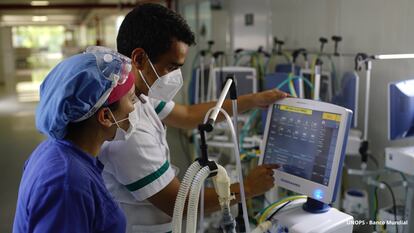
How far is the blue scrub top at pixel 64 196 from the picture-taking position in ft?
2.85

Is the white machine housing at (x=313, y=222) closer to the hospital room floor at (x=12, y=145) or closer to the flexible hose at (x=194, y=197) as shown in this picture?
the flexible hose at (x=194, y=197)

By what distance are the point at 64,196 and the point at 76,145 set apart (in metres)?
0.15

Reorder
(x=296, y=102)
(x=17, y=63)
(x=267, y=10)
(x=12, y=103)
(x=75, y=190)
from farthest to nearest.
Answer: (x=17, y=63) → (x=12, y=103) → (x=267, y=10) → (x=296, y=102) → (x=75, y=190)

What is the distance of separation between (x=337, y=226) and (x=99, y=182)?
0.73 metres

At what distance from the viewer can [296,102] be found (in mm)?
1349

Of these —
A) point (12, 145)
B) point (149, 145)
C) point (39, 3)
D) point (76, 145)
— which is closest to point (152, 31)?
point (149, 145)

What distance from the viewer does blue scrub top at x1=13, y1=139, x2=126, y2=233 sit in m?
0.87

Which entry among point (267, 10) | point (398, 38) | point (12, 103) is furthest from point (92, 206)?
point (12, 103)

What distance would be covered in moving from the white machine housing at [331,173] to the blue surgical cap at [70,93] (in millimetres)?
635

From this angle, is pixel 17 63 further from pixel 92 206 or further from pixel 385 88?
pixel 92 206

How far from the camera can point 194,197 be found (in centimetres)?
103

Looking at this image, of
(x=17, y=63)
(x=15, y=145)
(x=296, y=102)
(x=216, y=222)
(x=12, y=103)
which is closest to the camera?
(x=296, y=102)

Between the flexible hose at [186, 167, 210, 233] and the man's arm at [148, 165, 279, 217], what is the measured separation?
271 mm

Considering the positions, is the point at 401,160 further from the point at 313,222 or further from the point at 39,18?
the point at 39,18
